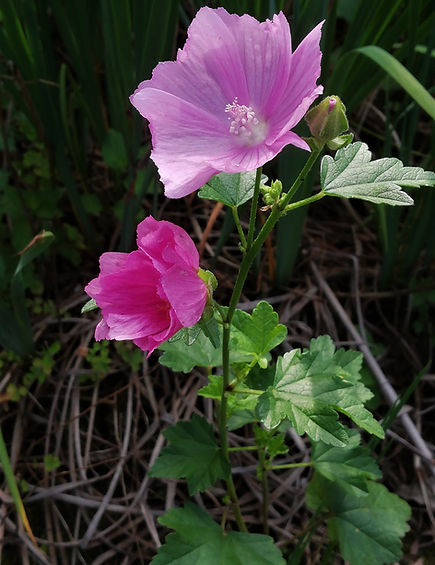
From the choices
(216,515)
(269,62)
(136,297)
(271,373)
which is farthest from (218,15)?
(216,515)

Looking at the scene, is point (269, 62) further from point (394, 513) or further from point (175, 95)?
point (394, 513)

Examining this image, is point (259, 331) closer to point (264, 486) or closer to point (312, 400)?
point (312, 400)

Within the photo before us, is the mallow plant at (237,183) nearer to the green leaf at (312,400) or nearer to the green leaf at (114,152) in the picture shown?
the green leaf at (312,400)

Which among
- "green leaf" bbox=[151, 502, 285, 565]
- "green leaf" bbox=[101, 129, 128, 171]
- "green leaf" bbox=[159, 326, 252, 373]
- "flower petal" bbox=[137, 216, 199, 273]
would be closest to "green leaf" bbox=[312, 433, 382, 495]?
"green leaf" bbox=[151, 502, 285, 565]

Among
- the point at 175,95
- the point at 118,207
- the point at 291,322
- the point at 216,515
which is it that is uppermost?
the point at 175,95

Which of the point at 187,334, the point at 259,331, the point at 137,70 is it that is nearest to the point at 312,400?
the point at 259,331
